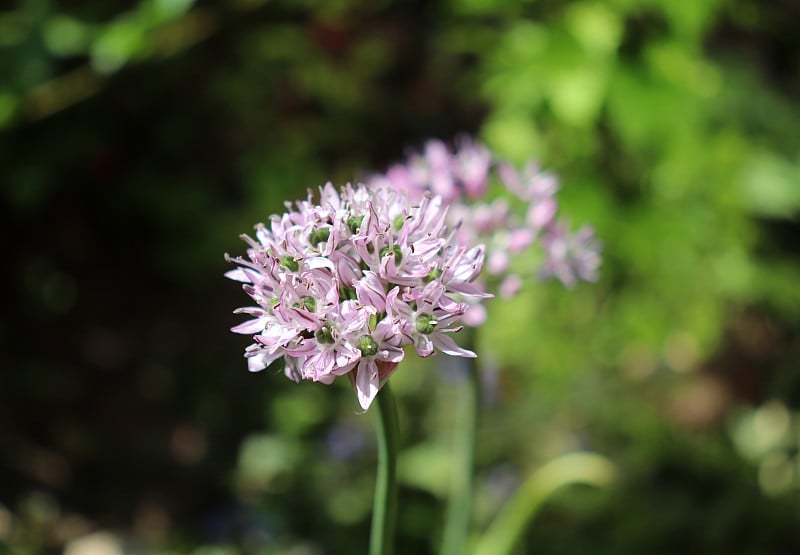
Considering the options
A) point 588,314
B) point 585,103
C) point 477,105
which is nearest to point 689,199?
point 588,314

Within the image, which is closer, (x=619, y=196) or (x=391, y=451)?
(x=391, y=451)

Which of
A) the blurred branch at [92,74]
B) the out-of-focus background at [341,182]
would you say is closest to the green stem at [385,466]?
the out-of-focus background at [341,182]

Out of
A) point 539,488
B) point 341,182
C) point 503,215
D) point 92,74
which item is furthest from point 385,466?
point 341,182

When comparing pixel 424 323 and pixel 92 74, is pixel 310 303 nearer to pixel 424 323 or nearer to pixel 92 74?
pixel 424 323

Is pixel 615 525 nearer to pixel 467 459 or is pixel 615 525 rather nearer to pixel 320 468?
pixel 320 468

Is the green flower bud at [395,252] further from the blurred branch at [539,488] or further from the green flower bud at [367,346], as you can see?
the blurred branch at [539,488]

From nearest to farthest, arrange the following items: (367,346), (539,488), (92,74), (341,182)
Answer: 1. (367,346)
2. (539,488)
3. (92,74)
4. (341,182)

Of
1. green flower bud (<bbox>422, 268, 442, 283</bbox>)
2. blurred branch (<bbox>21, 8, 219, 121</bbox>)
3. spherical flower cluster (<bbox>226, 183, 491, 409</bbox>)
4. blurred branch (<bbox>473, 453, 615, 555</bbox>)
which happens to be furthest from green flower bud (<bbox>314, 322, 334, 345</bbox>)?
blurred branch (<bbox>21, 8, 219, 121</bbox>)
